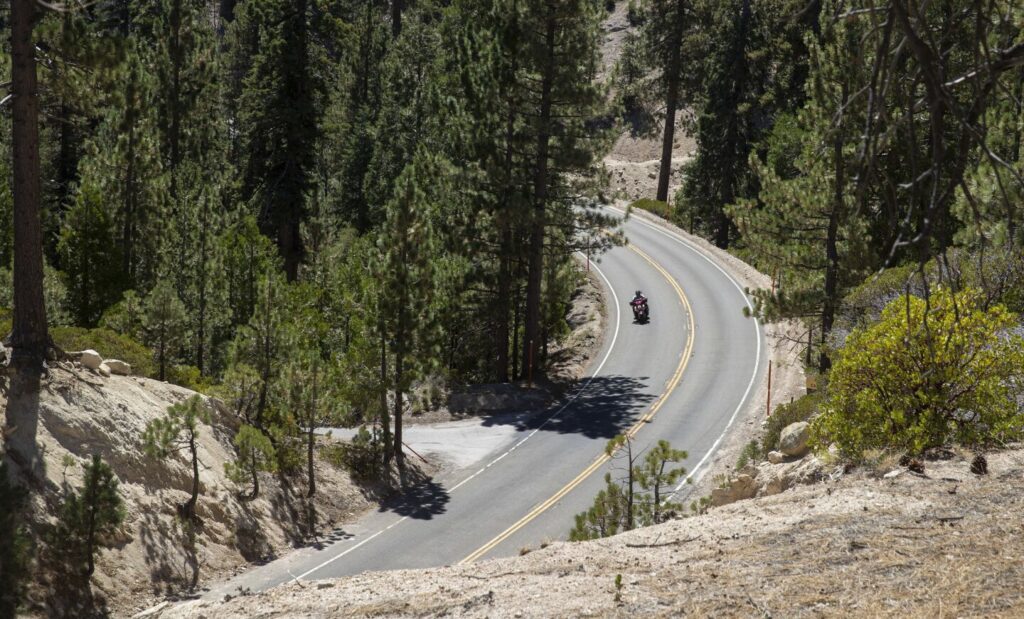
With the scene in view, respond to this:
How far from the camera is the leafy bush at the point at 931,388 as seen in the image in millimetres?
13875

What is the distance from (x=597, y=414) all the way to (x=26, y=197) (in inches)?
773

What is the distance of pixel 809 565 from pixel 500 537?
1319cm

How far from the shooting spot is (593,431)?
31.0m

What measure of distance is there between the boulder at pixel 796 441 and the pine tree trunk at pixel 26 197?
48.7ft

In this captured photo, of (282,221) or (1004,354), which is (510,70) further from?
(1004,354)

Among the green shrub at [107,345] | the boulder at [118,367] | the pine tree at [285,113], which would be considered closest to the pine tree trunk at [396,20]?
the pine tree at [285,113]

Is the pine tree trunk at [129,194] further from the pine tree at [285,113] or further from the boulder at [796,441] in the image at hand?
the boulder at [796,441]

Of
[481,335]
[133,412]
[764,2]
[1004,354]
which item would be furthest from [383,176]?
[1004,354]

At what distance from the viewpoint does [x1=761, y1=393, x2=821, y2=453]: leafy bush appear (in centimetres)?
2222

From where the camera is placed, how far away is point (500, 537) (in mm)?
22688

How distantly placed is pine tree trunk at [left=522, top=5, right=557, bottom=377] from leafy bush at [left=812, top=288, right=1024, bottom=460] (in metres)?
18.8

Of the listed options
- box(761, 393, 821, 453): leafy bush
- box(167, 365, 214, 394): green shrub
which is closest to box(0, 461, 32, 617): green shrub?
box(167, 365, 214, 394): green shrub

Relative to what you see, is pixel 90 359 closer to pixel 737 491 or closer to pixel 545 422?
pixel 737 491

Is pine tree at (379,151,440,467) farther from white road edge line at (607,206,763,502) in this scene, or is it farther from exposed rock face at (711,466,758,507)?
exposed rock face at (711,466,758,507)
